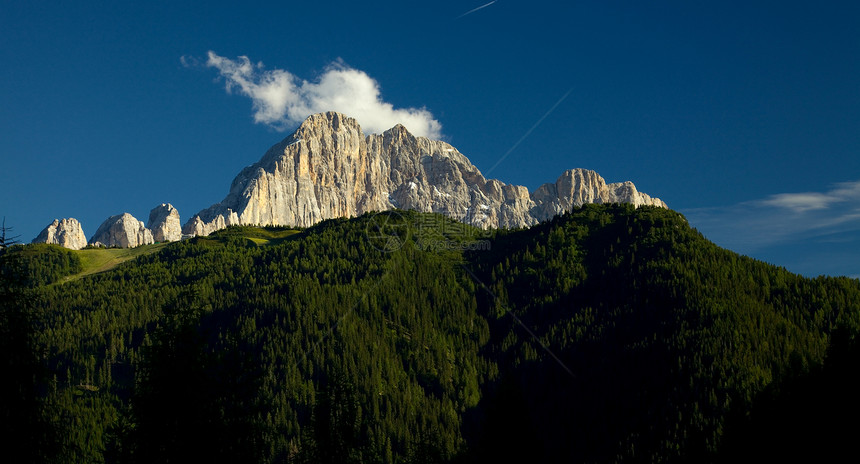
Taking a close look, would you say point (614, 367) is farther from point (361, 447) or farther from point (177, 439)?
point (177, 439)

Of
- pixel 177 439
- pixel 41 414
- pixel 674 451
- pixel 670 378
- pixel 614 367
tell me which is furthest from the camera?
pixel 614 367

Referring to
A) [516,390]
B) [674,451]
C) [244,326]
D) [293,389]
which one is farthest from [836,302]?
[516,390]

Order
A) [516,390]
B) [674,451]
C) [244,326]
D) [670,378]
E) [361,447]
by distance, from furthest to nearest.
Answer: [244,326] < [670,378] < [674,451] < [361,447] < [516,390]

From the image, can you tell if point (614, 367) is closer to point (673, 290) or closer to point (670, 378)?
point (670, 378)

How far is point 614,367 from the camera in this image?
168750 mm

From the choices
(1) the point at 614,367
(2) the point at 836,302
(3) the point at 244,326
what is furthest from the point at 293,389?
(2) the point at 836,302

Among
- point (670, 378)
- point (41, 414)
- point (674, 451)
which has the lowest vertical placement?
point (674, 451)

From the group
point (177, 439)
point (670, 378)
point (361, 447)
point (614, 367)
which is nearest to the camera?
point (177, 439)

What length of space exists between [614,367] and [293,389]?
76.9 meters

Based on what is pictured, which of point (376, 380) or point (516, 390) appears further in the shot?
point (376, 380)

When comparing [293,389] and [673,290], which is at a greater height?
[673,290]

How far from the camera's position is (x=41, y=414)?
22.9 metres

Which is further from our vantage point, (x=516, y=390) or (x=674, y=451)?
(x=674, y=451)

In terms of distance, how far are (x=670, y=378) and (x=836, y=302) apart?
58573 mm
